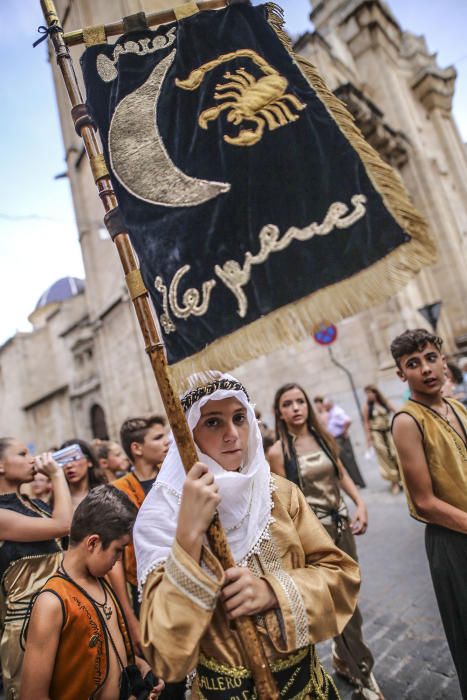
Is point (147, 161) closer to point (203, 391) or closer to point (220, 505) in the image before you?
point (203, 391)

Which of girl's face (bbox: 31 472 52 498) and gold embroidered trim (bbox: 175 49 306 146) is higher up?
gold embroidered trim (bbox: 175 49 306 146)

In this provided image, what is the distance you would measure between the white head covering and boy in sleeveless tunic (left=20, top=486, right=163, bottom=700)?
0.55 meters

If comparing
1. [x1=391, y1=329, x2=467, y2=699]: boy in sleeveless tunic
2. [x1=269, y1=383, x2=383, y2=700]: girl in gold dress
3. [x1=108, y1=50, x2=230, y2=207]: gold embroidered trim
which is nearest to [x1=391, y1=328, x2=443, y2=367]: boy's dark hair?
[x1=391, y1=329, x2=467, y2=699]: boy in sleeveless tunic

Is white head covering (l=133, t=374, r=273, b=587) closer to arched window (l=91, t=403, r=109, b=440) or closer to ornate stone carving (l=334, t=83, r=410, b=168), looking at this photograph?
ornate stone carving (l=334, t=83, r=410, b=168)

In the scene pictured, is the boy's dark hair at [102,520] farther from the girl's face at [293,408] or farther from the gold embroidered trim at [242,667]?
the girl's face at [293,408]

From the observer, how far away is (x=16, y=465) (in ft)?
8.84

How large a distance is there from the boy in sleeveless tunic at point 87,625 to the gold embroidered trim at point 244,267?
1057 millimetres

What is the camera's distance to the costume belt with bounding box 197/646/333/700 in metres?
1.36

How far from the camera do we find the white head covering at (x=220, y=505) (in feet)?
4.66

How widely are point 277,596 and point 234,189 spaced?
1506 mm

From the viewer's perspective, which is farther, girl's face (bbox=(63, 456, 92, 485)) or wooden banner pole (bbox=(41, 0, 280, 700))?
girl's face (bbox=(63, 456, 92, 485))

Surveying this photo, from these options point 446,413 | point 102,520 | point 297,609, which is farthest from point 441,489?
point 102,520

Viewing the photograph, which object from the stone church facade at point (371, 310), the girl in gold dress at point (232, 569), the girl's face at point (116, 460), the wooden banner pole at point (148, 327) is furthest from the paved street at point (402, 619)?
the stone church facade at point (371, 310)

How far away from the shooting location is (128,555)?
2793mm
